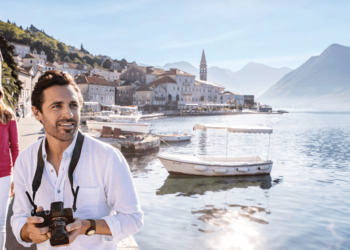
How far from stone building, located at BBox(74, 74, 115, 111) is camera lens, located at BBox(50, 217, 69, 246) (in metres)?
70.9

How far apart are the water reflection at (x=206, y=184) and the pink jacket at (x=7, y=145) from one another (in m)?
10.6

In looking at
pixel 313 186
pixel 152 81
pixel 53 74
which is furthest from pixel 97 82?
pixel 53 74

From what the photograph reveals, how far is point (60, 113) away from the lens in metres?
1.87

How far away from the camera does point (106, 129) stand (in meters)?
27.1

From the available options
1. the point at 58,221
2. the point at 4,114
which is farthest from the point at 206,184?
the point at 58,221

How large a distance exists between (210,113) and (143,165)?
280ft

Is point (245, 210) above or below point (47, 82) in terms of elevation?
below

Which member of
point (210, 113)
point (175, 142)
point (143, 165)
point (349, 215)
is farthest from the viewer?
point (210, 113)

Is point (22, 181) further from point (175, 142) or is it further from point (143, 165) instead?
point (175, 142)

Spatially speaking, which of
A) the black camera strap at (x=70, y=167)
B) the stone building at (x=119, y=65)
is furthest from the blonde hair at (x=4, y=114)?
the stone building at (x=119, y=65)

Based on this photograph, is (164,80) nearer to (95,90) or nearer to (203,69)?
(95,90)

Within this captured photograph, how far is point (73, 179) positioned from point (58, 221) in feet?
0.95

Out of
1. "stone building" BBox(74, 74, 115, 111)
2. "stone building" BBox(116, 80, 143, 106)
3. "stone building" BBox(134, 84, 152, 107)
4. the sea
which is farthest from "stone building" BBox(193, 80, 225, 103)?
the sea

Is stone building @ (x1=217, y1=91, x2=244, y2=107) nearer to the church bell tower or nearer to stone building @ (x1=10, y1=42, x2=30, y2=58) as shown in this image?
the church bell tower
